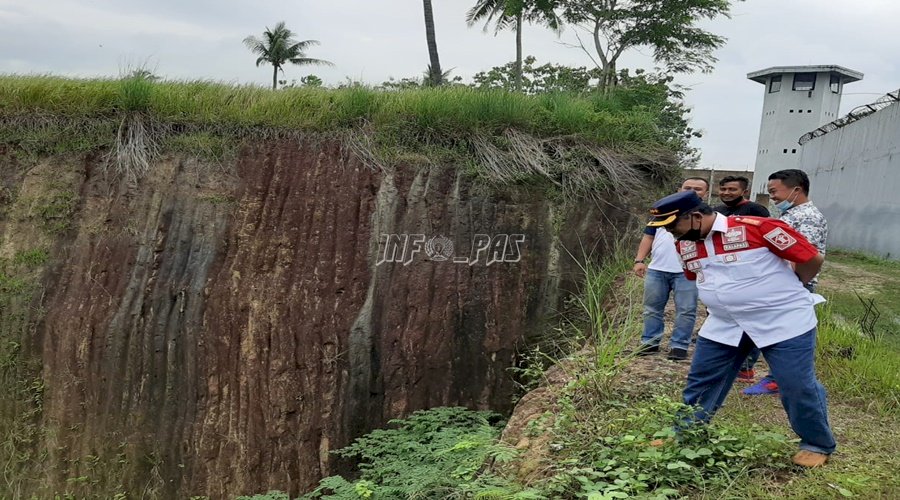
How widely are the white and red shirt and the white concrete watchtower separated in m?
23.1

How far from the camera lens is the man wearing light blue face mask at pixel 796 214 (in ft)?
13.5

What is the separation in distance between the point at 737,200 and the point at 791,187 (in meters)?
0.46

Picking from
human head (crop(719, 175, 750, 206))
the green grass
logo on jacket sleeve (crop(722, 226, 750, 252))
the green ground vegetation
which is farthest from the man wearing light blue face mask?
the green grass

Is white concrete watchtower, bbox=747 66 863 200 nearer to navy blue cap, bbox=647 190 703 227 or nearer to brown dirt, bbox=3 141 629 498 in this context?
brown dirt, bbox=3 141 629 498

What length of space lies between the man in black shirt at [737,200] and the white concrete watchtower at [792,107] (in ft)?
70.0

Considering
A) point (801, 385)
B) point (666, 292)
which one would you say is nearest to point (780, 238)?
point (801, 385)

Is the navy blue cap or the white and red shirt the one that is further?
the navy blue cap

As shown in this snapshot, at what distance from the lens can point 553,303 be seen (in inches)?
244

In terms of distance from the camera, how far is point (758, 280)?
299cm

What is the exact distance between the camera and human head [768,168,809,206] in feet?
13.7

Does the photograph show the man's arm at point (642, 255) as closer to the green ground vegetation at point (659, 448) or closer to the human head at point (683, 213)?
the green ground vegetation at point (659, 448)

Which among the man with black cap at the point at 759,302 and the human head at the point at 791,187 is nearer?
the man with black cap at the point at 759,302

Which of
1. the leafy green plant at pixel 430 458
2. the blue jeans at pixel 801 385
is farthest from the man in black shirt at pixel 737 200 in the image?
the leafy green plant at pixel 430 458

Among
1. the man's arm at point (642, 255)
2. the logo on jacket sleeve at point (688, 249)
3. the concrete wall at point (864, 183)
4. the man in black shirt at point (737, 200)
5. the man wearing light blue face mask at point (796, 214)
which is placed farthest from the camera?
the concrete wall at point (864, 183)
